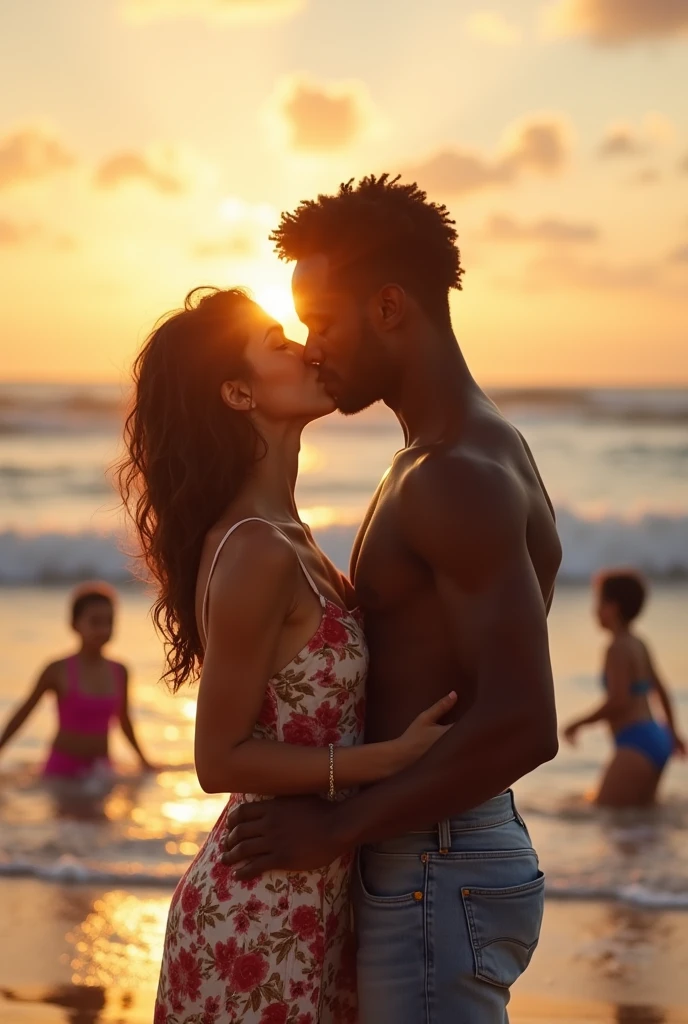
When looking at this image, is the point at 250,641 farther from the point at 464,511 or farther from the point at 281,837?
the point at 464,511

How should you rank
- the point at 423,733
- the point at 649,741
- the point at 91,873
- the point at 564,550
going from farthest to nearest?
the point at 564,550 < the point at 649,741 < the point at 91,873 < the point at 423,733

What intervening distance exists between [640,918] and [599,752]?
3.06 metres

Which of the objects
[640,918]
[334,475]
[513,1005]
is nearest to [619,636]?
[640,918]

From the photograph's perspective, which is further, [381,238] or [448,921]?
[381,238]

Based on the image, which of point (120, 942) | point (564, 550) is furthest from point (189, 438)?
point (564, 550)

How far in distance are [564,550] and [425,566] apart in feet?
53.4

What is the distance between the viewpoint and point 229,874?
2750mm

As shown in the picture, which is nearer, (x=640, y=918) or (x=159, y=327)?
(x=159, y=327)

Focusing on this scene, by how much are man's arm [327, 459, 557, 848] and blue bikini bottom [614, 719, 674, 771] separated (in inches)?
211

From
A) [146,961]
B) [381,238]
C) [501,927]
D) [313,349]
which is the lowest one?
[146,961]

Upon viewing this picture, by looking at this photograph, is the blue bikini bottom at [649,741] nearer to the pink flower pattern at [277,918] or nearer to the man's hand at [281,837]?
the pink flower pattern at [277,918]

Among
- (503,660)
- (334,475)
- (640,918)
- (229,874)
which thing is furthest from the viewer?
(334,475)

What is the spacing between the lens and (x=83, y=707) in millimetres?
8055

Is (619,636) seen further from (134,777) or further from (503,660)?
(503,660)
